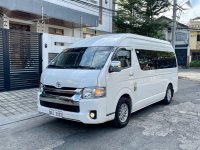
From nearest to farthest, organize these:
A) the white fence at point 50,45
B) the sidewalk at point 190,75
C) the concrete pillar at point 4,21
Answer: the white fence at point 50,45 → the concrete pillar at point 4,21 → the sidewalk at point 190,75

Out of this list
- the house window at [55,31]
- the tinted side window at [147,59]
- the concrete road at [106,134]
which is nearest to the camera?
the concrete road at [106,134]

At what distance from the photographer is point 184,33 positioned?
124 feet

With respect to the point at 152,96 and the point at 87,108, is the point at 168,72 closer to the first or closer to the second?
the point at 152,96

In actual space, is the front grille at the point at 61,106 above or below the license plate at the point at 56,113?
above

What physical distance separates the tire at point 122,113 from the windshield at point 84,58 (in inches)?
41.7

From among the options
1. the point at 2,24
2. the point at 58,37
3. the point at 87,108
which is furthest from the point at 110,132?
the point at 2,24

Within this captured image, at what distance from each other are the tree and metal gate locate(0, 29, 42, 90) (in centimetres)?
1000

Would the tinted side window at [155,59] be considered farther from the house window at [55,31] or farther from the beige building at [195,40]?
the beige building at [195,40]

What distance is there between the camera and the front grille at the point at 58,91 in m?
Result: 4.80

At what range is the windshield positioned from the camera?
518 cm

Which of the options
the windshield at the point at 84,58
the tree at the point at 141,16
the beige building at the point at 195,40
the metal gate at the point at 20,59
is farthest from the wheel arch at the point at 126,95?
the beige building at the point at 195,40

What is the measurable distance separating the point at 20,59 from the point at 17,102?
2.47m

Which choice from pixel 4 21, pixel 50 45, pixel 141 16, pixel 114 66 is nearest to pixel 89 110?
pixel 114 66

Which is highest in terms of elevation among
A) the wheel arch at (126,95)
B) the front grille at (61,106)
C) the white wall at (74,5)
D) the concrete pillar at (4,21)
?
the white wall at (74,5)
